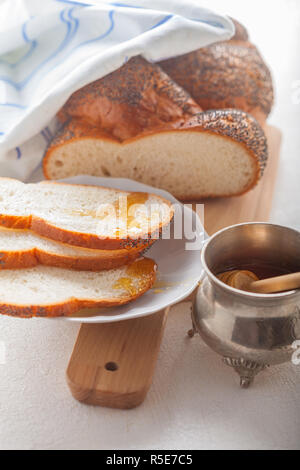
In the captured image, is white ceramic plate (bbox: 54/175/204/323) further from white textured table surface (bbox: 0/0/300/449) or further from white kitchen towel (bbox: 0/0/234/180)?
white kitchen towel (bbox: 0/0/234/180)

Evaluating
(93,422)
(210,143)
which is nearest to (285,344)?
(93,422)

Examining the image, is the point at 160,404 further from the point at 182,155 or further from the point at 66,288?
the point at 182,155

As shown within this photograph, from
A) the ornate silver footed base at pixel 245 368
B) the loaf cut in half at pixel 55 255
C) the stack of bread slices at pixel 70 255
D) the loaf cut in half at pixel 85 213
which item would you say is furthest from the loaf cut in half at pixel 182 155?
the ornate silver footed base at pixel 245 368

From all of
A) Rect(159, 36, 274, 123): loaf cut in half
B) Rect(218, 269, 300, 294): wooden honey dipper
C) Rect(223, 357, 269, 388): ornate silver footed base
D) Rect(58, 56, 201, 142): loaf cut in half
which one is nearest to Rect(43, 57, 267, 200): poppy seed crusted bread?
Rect(58, 56, 201, 142): loaf cut in half

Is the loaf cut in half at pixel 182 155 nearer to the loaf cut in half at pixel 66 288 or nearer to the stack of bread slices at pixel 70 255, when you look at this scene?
the stack of bread slices at pixel 70 255

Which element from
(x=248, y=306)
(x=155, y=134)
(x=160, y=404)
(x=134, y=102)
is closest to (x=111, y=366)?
(x=160, y=404)

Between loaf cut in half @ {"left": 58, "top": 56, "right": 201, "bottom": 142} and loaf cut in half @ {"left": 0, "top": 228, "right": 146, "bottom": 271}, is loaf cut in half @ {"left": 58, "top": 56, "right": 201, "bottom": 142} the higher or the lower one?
the higher one

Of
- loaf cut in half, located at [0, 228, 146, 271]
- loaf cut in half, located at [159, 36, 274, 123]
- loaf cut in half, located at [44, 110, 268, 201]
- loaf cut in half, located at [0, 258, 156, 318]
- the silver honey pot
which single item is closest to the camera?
the silver honey pot

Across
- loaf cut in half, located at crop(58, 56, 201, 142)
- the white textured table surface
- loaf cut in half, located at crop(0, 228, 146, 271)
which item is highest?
loaf cut in half, located at crop(58, 56, 201, 142)
